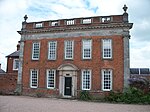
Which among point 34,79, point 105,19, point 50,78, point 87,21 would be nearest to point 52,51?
point 50,78

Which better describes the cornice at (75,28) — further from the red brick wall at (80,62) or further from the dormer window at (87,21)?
the red brick wall at (80,62)

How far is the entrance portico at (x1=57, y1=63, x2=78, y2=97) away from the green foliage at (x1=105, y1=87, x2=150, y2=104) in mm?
4202

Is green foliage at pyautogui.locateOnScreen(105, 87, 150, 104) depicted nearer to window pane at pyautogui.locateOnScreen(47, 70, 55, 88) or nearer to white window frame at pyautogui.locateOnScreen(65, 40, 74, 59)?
white window frame at pyautogui.locateOnScreen(65, 40, 74, 59)

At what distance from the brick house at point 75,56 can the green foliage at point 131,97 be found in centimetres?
98

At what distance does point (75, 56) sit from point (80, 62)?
93cm

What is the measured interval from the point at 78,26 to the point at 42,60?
19.2 ft

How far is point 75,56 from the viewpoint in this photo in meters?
24.9

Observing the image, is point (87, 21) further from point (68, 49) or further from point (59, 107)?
point (59, 107)

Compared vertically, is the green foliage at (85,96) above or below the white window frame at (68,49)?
below

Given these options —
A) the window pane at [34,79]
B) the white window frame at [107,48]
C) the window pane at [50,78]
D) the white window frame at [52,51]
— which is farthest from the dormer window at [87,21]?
the window pane at [34,79]

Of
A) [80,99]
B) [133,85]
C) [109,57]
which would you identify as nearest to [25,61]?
[80,99]

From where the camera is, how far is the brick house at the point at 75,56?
921 inches

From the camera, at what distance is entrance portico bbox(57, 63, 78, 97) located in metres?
24.3

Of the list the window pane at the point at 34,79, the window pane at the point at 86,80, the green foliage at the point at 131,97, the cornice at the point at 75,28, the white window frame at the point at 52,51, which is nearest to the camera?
the green foliage at the point at 131,97
